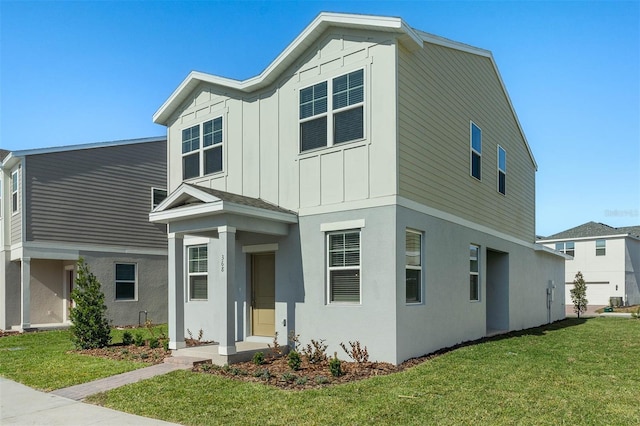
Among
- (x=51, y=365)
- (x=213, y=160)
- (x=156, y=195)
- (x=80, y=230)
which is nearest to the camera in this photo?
(x=51, y=365)

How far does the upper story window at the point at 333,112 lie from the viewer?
10500mm

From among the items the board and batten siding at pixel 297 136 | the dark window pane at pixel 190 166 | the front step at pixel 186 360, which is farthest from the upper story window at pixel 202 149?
the front step at pixel 186 360

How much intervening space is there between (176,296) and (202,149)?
4164mm

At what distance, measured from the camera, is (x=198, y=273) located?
13.5 m

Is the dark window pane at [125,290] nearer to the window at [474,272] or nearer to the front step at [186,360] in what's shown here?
the front step at [186,360]

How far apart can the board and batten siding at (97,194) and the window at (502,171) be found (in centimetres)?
1315

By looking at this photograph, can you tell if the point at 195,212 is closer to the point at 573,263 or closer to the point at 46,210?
the point at 46,210

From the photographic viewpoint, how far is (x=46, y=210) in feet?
60.1

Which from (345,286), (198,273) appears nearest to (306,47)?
(345,286)

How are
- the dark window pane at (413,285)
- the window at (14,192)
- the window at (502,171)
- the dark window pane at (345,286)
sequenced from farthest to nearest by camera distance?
the window at (14,192)
the window at (502,171)
the dark window pane at (413,285)
the dark window pane at (345,286)

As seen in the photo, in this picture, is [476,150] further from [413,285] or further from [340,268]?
[340,268]

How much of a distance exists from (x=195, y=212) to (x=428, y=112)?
5371 millimetres

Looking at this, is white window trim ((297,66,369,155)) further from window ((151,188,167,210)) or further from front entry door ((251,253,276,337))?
window ((151,188,167,210))

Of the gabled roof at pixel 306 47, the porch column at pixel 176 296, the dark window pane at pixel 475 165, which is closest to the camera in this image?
the gabled roof at pixel 306 47
